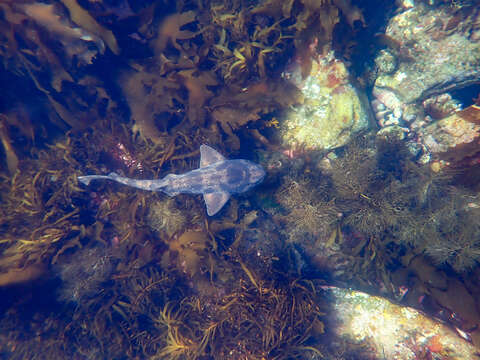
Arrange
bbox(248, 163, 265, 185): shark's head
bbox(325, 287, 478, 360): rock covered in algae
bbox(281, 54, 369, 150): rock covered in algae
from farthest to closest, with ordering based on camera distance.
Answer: bbox(281, 54, 369, 150): rock covered in algae, bbox(248, 163, 265, 185): shark's head, bbox(325, 287, 478, 360): rock covered in algae

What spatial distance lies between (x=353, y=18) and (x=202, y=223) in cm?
554

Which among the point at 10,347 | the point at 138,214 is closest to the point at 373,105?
the point at 138,214

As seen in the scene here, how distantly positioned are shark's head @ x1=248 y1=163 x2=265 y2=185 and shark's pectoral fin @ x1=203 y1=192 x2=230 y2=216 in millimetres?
657

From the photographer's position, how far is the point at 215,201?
5270mm

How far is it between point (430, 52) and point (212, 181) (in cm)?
659

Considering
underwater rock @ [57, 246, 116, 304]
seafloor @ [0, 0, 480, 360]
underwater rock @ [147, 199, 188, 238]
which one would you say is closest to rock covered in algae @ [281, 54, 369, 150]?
seafloor @ [0, 0, 480, 360]

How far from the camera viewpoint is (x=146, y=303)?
5.52m

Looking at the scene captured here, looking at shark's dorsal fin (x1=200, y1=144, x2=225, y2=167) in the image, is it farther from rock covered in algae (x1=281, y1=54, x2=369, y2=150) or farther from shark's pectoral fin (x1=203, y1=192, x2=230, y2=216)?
rock covered in algae (x1=281, y1=54, x2=369, y2=150)

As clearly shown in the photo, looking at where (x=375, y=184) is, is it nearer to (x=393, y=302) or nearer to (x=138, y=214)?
(x=393, y=302)

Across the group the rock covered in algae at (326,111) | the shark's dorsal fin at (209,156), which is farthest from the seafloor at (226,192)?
the shark's dorsal fin at (209,156)

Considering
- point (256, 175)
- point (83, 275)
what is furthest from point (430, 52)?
point (83, 275)

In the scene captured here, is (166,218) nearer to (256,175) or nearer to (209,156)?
(209,156)

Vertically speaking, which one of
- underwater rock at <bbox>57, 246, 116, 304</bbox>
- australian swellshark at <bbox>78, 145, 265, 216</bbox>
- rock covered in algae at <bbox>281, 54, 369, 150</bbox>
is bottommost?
underwater rock at <bbox>57, 246, 116, 304</bbox>

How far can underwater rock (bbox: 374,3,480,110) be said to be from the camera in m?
5.80
